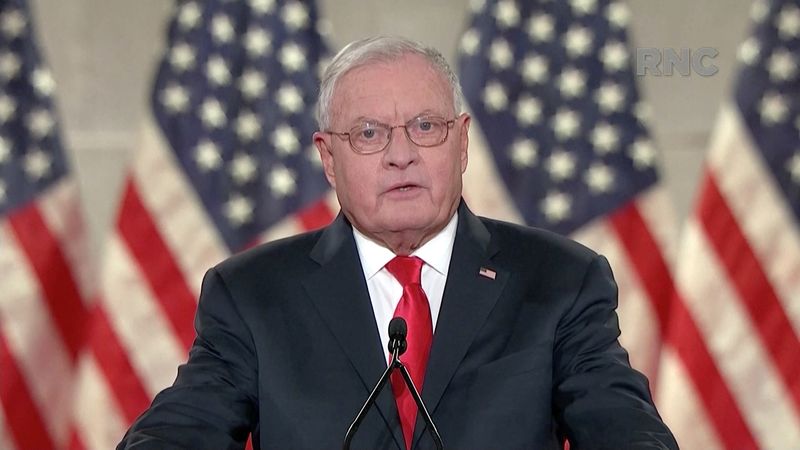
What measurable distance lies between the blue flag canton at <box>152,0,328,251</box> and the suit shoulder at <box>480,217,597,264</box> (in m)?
1.52

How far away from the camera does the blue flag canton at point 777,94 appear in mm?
3420

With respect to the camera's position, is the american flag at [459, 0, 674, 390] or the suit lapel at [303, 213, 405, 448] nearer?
the suit lapel at [303, 213, 405, 448]

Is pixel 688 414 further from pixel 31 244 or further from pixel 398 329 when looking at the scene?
pixel 31 244

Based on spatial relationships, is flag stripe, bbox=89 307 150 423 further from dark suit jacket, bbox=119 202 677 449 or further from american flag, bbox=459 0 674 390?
dark suit jacket, bbox=119 202 677 449

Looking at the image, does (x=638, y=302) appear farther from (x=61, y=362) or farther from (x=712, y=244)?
(x=61, y=362)

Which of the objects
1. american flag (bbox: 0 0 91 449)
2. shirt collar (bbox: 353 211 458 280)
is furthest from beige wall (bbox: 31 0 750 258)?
shirt collar (bbox: 353 211 458 280)

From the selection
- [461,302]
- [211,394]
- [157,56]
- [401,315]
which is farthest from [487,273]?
[157,56]

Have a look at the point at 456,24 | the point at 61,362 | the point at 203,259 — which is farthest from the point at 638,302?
the point at 61,362

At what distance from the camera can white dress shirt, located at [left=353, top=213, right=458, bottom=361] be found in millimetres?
2139

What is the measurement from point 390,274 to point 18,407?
80.7 inches

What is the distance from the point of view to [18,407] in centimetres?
368

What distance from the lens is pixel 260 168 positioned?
12.0 ft

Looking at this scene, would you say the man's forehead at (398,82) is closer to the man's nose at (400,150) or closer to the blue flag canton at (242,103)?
the man's nose at (400,150)

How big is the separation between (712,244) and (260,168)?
4.92 ft
